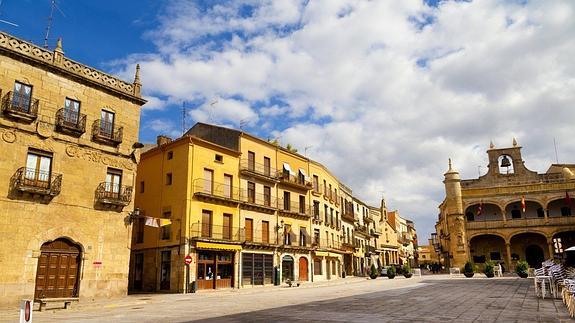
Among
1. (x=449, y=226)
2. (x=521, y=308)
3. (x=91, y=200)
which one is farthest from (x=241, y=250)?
(x=449, y=226)

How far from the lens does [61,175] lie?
20219mm

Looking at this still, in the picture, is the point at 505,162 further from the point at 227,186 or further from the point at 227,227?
the point at 227,227

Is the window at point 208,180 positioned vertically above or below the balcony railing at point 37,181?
above

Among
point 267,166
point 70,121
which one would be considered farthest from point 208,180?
point 70,121

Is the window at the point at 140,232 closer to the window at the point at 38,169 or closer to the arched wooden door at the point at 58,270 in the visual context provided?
the arched wooden door at the point at 58,270

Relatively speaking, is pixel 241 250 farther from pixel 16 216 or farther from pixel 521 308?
pixel 521 308

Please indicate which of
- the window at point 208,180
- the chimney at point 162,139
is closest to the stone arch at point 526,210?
the window at point 208,180

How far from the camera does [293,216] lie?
39.0m

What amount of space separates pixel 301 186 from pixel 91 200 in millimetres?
21944

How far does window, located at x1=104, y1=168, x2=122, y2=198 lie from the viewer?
22.6m

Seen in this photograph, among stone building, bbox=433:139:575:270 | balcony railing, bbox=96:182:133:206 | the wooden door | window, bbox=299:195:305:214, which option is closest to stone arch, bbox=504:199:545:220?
stone building, bbox=433:139:575:270

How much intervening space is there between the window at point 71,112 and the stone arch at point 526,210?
50.6 metres

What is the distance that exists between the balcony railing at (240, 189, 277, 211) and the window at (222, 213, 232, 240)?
1866 mm

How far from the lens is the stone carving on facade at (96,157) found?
834 inches
